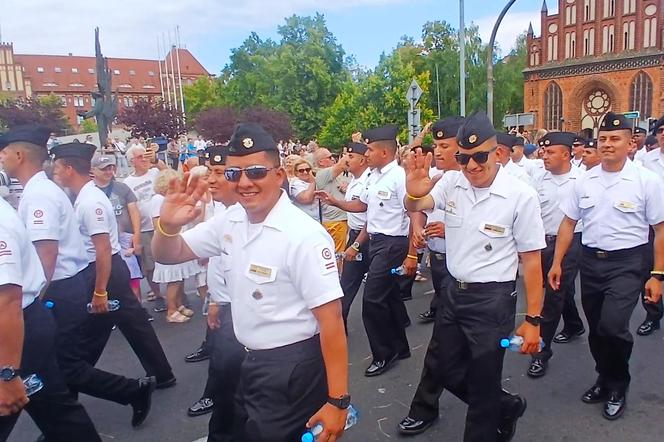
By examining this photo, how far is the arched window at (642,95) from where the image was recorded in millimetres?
41531

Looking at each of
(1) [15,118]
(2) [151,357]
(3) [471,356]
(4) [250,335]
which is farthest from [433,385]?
(1) [15,118]

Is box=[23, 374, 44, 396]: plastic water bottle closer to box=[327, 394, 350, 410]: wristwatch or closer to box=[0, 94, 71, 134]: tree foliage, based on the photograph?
box=[327, 394, 350, 410]: wristwatch

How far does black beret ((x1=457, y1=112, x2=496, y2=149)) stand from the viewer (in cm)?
323

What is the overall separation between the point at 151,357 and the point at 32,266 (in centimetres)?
198

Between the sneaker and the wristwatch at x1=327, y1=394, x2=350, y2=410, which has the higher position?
the wristwatch at x1=327, y1=394, x2=350, y2=410

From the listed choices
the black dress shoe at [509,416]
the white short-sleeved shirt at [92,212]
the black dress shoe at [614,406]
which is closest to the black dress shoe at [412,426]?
the black dress shoe at [509,416]

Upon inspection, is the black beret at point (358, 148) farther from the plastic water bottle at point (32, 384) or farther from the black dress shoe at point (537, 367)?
the plastic water bottle at point (32, 384)

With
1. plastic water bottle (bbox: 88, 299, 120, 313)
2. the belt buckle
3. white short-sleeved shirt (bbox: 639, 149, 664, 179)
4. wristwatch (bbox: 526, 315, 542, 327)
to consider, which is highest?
white short-sleeved shirt (bbox: 639, 149, 664, 179)

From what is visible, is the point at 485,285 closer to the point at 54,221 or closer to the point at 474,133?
the point at 474,133

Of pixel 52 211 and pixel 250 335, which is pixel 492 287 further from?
pixel 52 211

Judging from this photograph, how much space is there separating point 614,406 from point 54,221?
3.96m

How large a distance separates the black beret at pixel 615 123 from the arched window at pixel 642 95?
43.3 m

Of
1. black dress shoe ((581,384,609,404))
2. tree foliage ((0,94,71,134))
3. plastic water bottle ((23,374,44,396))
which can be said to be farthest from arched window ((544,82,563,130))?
plastic water bottle ((23,374,44,396))

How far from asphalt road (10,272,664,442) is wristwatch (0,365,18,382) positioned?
5.27ft
